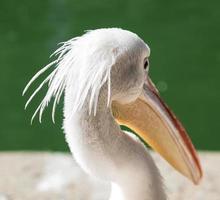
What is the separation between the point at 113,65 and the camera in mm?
2301

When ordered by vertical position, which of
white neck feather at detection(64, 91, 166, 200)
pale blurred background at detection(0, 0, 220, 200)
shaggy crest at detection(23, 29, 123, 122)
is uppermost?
shaggy crest at detection(23, 29, 123, 122)

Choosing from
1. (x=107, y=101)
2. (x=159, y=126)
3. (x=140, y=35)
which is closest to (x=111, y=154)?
(x=107, y=101)

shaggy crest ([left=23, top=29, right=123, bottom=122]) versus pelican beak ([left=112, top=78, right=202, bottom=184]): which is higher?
shaggy crest ([left=23, top=29, right=123, bottom=122])

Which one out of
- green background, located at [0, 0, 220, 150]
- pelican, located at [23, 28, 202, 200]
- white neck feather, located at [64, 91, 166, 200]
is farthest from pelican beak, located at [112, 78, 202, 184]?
green background, located at [0, 0, 220, 150]

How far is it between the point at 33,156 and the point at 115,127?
7.01ft

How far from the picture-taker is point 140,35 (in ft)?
25.0

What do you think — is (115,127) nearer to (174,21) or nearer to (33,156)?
(33,156)

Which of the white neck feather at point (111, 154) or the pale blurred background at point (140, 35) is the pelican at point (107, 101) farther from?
the pale blurred background at point (140, 35)

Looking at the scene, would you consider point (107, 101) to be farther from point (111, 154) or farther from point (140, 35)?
point (140, 35)

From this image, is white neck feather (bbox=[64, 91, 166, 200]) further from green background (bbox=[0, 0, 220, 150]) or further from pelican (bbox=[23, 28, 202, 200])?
green background (bbox=[0, 0, 220, 150])

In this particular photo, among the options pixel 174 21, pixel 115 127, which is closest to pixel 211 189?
pixel 115 127

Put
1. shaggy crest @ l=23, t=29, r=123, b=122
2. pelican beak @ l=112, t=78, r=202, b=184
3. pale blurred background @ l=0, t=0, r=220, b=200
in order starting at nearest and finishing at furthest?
shaggy crest @ l=23, t=29, r=123, b=122 → pelican beak @ l=112, t=78, r=202, b=184 → pale blurred background @ l=0, t=0, r=220, b=200

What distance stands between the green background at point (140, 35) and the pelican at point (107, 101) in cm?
329

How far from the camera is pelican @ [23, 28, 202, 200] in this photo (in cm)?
228
